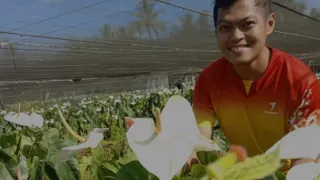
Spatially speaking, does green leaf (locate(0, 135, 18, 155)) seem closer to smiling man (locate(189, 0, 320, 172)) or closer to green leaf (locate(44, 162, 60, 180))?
green leaf (locate(44, 162, 60, 180))

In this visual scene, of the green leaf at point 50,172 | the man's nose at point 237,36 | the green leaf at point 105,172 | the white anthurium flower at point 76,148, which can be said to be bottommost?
the green leaf at point 50,172

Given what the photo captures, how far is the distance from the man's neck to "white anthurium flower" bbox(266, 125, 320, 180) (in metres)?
0.63

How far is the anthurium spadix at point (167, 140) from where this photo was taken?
405 mm

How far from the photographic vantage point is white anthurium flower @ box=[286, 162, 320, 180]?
1.25ft

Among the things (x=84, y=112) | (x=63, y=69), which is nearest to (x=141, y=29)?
(x=84, y=112)

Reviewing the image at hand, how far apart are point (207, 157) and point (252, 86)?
1.18 feet

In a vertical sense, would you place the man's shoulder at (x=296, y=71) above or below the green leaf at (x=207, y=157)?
above

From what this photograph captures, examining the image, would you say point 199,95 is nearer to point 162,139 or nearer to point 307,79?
point 307,79

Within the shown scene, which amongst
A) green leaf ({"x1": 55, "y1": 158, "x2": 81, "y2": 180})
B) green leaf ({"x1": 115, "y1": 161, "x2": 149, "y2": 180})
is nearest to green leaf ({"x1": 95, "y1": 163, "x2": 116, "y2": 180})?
green leaf ({"x1": 115, "y1": 161, "x2": 149, "y2": 180})

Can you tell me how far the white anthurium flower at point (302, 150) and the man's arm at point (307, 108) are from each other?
490mm

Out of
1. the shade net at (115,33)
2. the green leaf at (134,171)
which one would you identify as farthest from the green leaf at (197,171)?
the shade net at (115,33)

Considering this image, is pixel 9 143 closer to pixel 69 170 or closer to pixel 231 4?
pixel 69 170

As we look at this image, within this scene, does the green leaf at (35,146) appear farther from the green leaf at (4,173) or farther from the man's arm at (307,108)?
the man's arm at (307,108)

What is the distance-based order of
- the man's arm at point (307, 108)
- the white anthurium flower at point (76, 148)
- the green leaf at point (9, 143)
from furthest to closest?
the green leaf at point (9, 143), the man's arm at point (307, 108), the white anthurium flower at point (76, 148)
